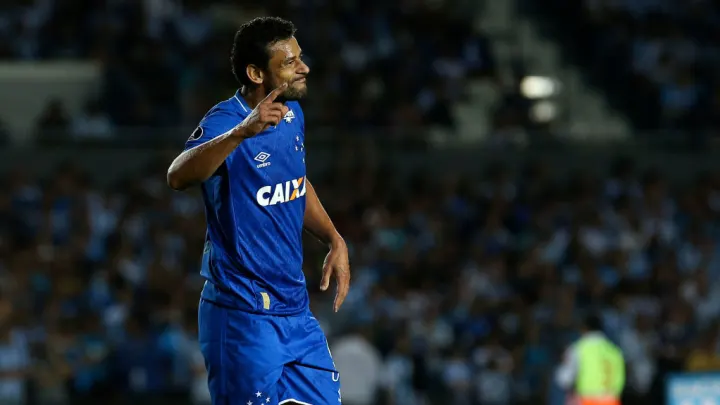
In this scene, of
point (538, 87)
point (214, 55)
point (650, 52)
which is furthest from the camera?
point (650, 52)

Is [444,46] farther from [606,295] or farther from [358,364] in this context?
[358,364]

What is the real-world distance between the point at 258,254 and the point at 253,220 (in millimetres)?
124

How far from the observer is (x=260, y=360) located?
484 centimetres

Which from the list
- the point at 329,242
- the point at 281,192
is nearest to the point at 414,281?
the point at 329,242

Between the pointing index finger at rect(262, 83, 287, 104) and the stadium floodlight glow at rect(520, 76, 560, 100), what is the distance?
34.0 ft

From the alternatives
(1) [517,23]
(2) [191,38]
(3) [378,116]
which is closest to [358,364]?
(3) [378,116]

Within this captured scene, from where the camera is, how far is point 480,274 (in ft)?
41.2

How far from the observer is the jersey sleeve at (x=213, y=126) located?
4688 millimetres

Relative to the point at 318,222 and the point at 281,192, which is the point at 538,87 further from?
the point at 281,192

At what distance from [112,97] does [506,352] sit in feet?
15.5

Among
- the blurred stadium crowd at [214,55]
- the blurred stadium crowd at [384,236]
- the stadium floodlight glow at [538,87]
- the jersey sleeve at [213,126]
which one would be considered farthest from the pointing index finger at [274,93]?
the stadium floodlight glow at [538,87]

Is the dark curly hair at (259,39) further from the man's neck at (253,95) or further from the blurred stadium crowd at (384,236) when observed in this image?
the blurred stadium crowd at (384,236)

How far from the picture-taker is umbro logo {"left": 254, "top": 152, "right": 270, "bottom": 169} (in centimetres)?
482

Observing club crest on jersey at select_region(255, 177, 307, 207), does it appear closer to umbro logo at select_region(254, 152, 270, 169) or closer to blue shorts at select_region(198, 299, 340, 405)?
umbro logo at select_region(254, 152, 270, 169)
